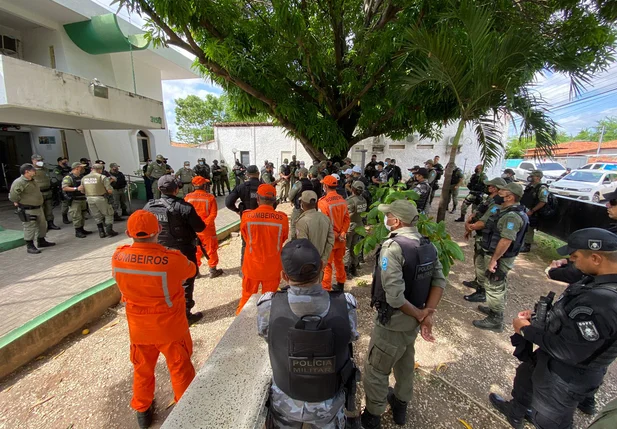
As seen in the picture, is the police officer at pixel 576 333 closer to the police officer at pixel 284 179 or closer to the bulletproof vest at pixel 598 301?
the bulletproof vest at pixel 598 301

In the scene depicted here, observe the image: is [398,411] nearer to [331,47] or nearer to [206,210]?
[206,210]

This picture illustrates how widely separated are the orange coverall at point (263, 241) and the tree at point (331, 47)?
10.6ft

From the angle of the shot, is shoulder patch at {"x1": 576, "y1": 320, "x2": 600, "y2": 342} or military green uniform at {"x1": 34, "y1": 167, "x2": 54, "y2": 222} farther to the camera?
military green uniform at {"x1": 34, "y1": 167, "x2": 54, "y2": 222}

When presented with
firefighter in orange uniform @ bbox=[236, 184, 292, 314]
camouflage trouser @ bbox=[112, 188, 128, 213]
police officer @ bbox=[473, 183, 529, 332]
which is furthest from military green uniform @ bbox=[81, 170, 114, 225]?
police officer @ bbox=[473, 183, 529, 332]

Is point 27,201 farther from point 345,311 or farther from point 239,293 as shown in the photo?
point 345,311

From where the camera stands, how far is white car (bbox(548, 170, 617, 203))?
11367mm

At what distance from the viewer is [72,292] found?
3.72 metres

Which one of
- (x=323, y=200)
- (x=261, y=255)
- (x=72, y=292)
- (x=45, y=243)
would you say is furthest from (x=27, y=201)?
(x=323, y=200)

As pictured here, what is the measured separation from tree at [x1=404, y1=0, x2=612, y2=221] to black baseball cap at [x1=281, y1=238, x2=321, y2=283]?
3.98 meters

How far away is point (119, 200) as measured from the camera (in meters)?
7.61

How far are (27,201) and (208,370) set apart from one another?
5.56 metres

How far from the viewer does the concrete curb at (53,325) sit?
8.91 ft

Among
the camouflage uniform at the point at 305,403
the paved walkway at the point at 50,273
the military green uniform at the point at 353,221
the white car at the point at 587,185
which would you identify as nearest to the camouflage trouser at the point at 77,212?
the paved walkway at the point at 50,273

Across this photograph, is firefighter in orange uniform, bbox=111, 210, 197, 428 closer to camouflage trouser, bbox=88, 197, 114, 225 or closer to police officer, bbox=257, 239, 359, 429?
police officer, bbox=257, 239, 359, 429
